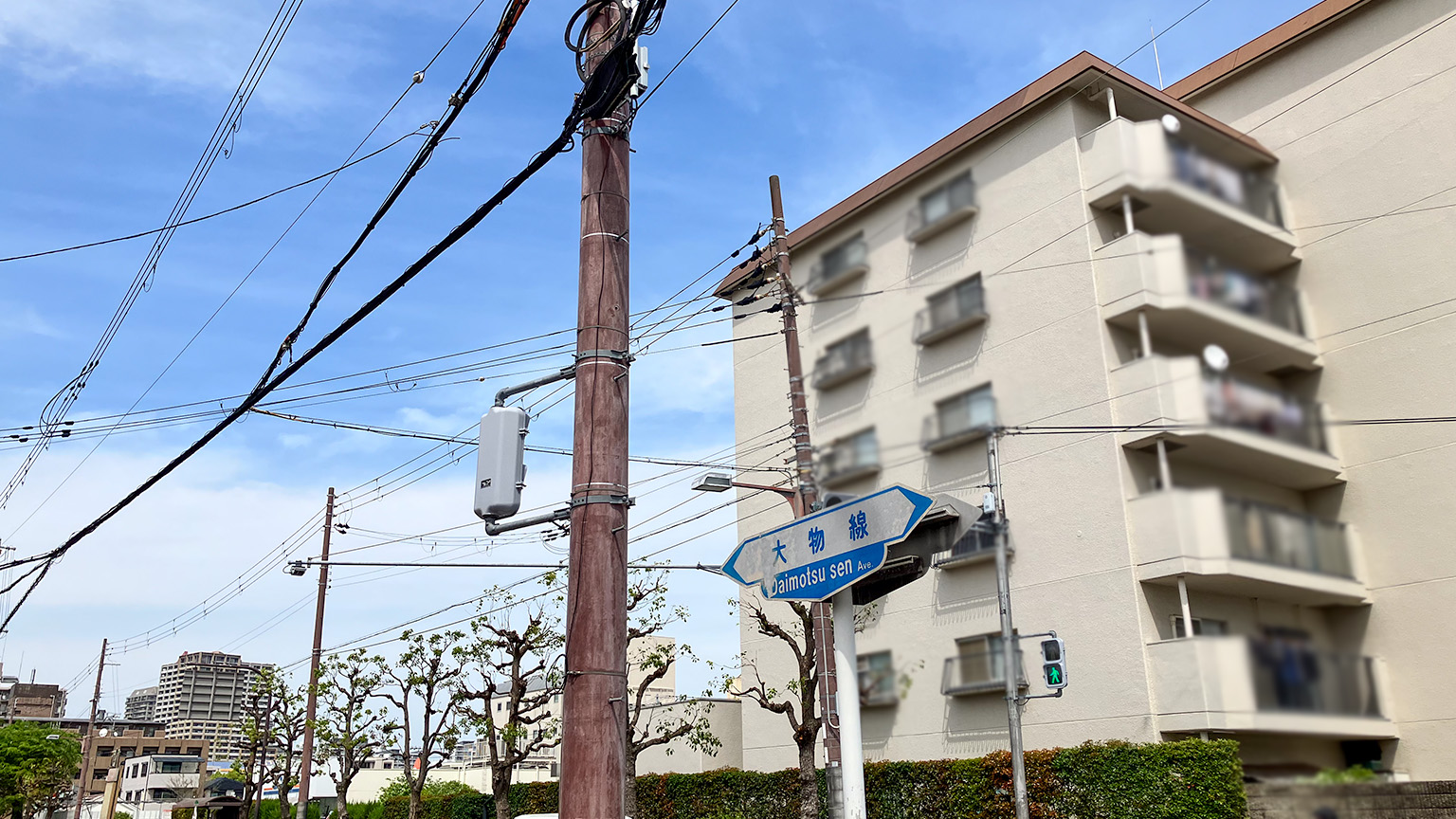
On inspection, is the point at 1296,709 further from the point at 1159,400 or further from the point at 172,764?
Result: the point at 172,764

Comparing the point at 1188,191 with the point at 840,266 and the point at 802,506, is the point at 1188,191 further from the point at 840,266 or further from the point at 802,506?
the point at 802,506

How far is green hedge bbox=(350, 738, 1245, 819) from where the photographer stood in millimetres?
7891

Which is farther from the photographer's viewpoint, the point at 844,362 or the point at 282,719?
the point at 282,719

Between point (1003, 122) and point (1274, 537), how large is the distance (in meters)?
4.58

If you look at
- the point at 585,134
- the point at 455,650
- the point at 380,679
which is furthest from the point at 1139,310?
the point at 380,679

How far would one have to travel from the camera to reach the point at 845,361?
5.88 metres

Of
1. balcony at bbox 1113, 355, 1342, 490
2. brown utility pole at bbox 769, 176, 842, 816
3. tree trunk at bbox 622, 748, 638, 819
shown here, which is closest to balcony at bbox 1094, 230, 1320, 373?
balcony at bbox 1113, 355, 1342, 490

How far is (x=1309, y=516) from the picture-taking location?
417 cm

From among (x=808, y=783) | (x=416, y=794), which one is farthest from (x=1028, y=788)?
(x=416, y=794)

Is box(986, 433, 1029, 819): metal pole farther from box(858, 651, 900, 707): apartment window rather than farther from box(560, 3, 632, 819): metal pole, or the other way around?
box(560, 3, 632, 819): metal pole

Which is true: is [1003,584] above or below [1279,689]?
above

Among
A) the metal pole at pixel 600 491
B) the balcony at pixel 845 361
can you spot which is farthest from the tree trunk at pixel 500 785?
the balcony at pixel 845 361

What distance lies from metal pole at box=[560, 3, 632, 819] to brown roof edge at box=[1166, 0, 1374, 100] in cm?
775

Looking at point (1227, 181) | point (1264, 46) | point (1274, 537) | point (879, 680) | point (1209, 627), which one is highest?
point (1264, 46)
